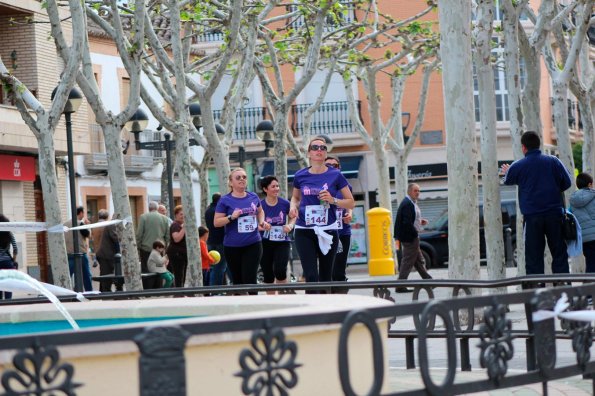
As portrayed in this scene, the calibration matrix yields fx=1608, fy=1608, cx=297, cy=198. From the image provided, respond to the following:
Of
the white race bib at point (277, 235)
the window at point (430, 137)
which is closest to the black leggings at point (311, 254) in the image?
the white race bib at point (277, 235)

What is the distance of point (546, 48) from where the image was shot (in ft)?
88.3

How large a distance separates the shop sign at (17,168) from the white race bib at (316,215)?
2201cm

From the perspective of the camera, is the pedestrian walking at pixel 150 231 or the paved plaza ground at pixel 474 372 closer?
the paved plaza ground at pixel 474 372

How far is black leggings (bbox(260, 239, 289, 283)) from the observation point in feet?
58.4

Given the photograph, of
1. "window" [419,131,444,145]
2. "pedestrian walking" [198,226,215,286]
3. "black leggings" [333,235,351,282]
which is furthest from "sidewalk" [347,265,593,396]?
"window" [419,131,444,145]

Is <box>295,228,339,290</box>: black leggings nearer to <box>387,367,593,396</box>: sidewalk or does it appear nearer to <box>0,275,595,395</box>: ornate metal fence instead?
<box>387,367,593,396</box>: sidewalk

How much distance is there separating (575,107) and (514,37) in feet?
141

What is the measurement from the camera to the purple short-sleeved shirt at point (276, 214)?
18.1 meters

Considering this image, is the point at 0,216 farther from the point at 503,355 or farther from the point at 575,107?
the point at 575,107

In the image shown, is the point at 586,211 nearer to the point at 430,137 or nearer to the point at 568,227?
the point at 568,227

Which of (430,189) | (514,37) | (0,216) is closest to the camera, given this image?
(514,37)

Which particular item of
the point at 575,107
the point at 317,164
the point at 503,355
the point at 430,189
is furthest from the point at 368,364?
the point at 575,107

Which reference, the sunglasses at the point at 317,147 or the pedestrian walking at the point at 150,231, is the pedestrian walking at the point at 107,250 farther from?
the sunglasses at the point at 317,147

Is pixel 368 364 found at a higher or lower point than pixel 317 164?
lower
